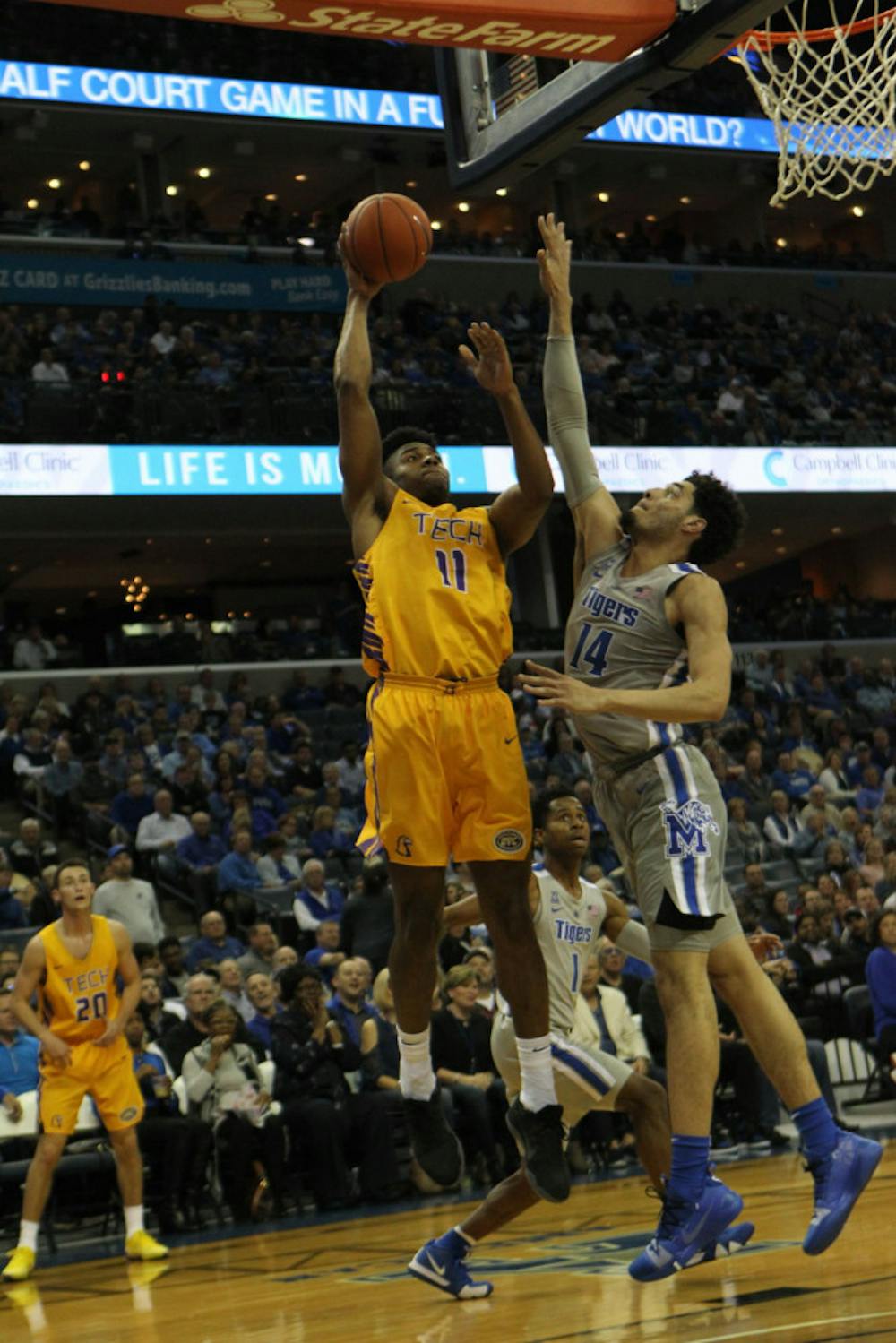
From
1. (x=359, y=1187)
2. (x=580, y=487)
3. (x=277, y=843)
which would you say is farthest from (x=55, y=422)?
(x=580, y=487)

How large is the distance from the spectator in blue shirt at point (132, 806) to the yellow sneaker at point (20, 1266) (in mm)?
7005

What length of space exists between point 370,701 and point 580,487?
38.9 inches

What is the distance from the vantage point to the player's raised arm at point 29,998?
25.5 feet

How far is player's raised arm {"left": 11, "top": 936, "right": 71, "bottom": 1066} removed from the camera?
25.5 feet

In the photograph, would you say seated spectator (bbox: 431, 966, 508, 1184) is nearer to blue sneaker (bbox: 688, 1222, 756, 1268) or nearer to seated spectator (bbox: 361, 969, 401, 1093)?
seated spectator (bbox: 361, 969, 401, 1093)

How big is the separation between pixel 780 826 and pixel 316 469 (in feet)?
23.7

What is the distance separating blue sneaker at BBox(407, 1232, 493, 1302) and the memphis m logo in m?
1.53

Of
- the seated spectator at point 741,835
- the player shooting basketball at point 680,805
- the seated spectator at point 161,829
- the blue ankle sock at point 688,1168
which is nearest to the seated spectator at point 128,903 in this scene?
the seated spectator at point 161,829

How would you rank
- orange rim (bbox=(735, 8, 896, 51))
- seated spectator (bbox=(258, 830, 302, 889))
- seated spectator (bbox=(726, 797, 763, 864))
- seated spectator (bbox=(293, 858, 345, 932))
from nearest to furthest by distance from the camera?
orange rim (bbox=(735, 8, 896, 51)), seated spectator (bbox=(293, 858, 345, 932)), seated spectator (bbox=(258, 830, 302, 889)), seated spectator (bbox=(726, 797, 763, 864))

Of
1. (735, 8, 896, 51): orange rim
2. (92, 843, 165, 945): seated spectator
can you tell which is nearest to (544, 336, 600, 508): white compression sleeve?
(735, 8, 896, 51): orange rim

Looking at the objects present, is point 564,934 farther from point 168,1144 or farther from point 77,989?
point 168,1144

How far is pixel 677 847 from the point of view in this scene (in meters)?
4.79

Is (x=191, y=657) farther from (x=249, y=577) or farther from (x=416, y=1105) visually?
(x=416, y=1105)

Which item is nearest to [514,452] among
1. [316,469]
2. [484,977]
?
[484,977]
